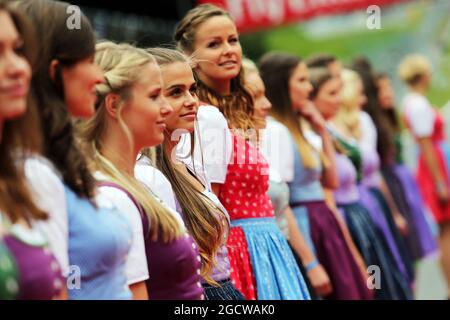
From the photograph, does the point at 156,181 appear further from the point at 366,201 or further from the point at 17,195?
the point at 366,201

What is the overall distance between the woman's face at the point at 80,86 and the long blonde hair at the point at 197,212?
982mm

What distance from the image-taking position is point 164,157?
409cm

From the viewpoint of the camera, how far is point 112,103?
11.6ft

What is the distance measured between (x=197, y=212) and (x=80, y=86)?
1094mm

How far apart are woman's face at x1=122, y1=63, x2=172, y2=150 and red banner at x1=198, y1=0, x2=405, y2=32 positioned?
785 centimetres

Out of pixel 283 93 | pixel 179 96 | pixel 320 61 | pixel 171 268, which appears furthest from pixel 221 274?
pixel 320 61

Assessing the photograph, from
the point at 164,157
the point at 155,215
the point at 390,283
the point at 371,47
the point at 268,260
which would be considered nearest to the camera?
the point at 155,215

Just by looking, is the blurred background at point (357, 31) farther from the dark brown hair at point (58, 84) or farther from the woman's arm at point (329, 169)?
the dark brown hair at point (58, 84)

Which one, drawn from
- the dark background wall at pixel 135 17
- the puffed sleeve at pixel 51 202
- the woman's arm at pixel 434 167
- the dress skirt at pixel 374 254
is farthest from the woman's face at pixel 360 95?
the puffed sleeve at pixel 51 202

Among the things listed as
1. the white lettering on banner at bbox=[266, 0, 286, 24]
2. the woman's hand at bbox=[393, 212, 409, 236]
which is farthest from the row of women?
the white lettering on banner at bbox=[266, 0, 286, 24]

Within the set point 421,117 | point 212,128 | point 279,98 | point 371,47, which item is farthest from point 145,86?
point 371,47

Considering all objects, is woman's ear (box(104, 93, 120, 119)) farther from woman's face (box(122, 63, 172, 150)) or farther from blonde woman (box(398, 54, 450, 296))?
blonde woman (box(398, 54, 450, 296))
